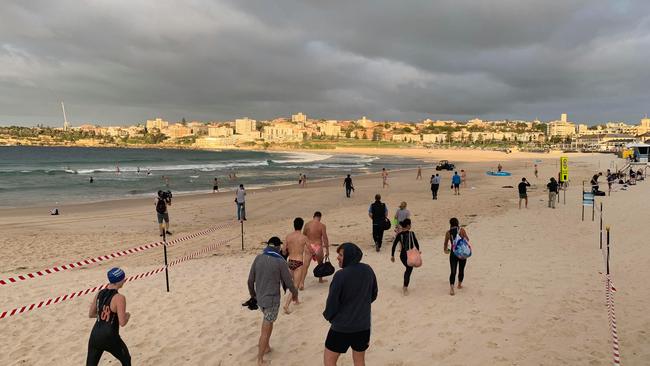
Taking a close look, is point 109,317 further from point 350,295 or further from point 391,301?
point 391,301

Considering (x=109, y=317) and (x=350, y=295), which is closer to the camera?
(x=350, y=295)

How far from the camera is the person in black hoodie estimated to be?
12.4 ft

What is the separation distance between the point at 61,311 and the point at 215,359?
360cm

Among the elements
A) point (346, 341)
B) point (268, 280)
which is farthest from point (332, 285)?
point (268, 280)

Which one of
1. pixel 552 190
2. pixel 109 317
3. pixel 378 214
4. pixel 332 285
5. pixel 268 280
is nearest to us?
pixel 332 285

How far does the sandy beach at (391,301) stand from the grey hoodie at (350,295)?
1.63 metres

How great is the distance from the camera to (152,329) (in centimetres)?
632

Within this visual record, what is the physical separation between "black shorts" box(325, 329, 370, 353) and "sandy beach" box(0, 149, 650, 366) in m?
1.40

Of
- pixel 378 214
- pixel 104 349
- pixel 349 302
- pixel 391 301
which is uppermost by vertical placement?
pixel 349 302

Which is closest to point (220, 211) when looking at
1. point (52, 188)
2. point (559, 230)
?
point (559, 230)

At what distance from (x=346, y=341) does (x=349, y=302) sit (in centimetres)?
40

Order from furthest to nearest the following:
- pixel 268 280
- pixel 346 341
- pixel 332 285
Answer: pixel 268 280
pixel 346 341
pixel 332 285

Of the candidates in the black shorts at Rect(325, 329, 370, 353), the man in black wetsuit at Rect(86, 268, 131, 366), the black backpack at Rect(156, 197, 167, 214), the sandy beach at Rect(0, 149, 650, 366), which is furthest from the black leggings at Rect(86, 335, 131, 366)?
the black backpack at Rect(156, 197, 167, 214)

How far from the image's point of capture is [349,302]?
150 inches
